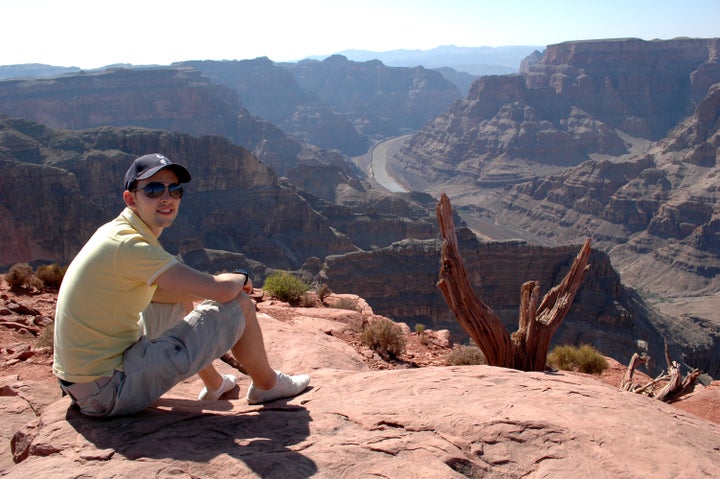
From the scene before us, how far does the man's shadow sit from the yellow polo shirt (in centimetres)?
47

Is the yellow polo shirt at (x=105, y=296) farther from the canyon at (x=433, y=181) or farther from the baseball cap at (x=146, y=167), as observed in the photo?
the canyon at (x=433, y=181)

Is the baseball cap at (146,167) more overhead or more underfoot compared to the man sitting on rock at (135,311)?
more overhead

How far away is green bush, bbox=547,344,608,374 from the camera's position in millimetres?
12484

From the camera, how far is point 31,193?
2002 inches

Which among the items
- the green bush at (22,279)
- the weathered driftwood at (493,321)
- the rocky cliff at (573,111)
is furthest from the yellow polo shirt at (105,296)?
the rocky cliff at (573,111)

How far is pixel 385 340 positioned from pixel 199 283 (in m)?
6.16

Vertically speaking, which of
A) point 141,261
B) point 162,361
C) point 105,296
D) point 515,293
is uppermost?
point 141,261

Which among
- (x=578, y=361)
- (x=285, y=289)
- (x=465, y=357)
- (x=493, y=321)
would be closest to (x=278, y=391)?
(x=493, y=321)

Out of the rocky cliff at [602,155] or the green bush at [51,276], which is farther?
the rocky cliff at [602,155]

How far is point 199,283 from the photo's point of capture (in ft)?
16.0

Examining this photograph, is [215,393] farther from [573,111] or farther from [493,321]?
[573,111]

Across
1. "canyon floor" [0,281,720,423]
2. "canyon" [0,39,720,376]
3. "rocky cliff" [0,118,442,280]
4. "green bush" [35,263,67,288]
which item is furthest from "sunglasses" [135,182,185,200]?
"rocky cliff" [0,118,442,280]

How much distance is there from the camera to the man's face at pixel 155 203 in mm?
5098

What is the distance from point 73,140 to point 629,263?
2735 inches
